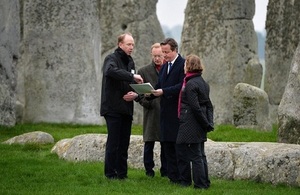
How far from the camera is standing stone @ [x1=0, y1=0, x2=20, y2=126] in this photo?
21328 mm

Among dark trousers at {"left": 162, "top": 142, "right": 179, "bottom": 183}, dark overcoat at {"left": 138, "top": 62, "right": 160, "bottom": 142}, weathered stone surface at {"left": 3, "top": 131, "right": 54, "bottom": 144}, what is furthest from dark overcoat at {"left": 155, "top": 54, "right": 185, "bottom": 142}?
weathered stone surface at {"left": 3, "top": 131, "right": 54, "bottom": 144}

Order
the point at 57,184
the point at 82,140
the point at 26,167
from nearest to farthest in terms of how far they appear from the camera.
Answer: the point at 57,184
the point at 26,167
the point at 82,140

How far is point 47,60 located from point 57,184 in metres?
11.0

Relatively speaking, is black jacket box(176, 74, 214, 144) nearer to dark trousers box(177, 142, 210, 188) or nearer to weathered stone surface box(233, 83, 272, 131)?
dark trousers box(177, 142, 210, 188)

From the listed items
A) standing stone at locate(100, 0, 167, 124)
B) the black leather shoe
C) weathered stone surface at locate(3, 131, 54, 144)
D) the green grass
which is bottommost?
the green grass

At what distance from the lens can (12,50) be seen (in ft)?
71.7

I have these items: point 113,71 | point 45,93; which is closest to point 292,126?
point 113,71

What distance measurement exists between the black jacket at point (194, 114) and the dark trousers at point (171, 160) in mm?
689

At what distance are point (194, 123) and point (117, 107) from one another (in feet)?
3.99

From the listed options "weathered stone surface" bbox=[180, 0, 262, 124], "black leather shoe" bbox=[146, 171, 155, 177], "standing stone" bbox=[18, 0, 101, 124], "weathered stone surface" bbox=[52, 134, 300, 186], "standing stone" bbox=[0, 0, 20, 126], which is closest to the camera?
"weathered stone surface" bbox=[52, 134, 300, 186]

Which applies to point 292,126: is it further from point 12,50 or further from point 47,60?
point 47,60

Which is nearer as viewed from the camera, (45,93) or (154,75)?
(154,75)

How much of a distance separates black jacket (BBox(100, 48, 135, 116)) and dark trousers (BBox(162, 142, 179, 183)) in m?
0.69

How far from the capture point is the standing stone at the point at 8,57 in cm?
2133
